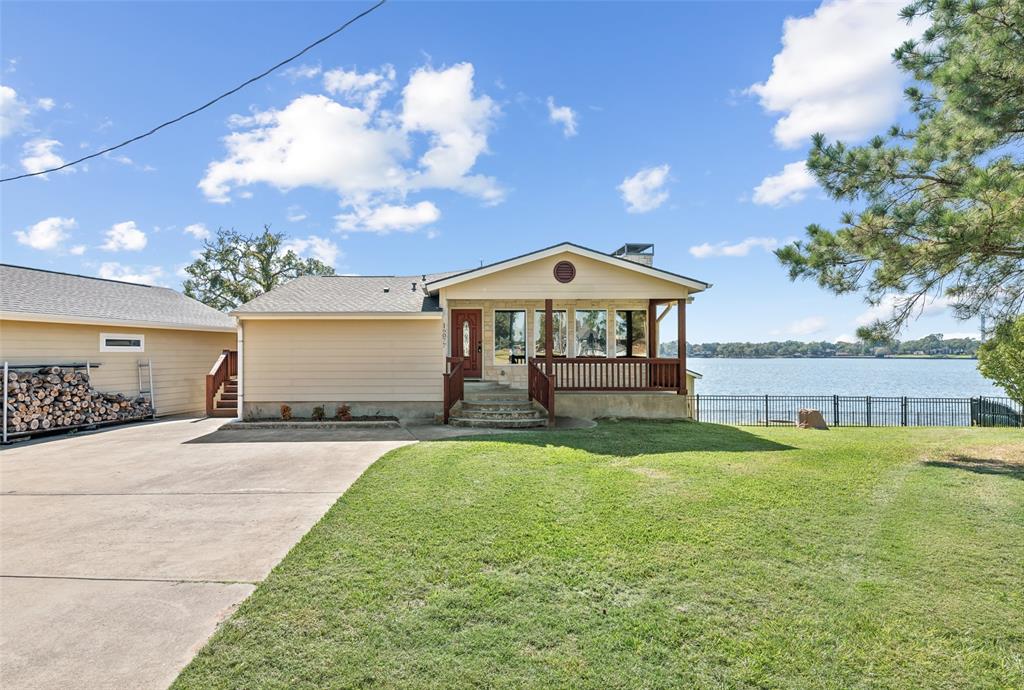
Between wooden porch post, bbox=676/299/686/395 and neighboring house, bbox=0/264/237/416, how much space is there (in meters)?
13.4

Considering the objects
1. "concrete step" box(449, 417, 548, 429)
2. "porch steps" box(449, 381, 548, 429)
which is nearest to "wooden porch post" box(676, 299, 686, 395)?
"porch steps" box(449, 381, 548, 429)

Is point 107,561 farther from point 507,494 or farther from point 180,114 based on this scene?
point 180,114

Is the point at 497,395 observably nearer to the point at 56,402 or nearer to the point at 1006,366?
the point at 56,402

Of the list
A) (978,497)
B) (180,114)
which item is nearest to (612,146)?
(180,114)

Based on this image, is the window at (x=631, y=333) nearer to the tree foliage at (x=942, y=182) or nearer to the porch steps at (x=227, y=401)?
the tree foliage at (x=942, y=182)

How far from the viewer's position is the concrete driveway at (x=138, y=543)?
2574 millimetres

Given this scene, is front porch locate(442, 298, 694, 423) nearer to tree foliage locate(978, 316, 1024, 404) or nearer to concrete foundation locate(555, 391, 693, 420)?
concrete foundation locate(555, 391, 693, 420)

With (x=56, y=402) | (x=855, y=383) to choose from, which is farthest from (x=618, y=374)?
(x=855, y=383)

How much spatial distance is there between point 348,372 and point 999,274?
12511 millimetres

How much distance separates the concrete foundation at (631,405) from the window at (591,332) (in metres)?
2.57

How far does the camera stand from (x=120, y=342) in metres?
11.8

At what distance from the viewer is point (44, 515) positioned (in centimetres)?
475

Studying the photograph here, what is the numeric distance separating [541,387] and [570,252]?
3393 millimetres

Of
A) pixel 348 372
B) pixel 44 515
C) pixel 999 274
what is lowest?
pixel 44 515
